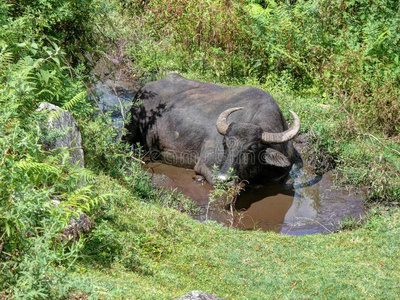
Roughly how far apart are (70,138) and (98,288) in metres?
2.59

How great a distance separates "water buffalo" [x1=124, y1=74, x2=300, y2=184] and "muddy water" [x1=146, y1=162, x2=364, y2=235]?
0.79 feet

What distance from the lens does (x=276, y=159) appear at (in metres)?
8.47

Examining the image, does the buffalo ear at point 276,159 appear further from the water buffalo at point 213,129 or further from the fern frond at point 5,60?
the fern frond at point 5,60

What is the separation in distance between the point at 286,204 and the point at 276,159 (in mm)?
628

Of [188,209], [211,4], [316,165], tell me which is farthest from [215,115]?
[211,4]

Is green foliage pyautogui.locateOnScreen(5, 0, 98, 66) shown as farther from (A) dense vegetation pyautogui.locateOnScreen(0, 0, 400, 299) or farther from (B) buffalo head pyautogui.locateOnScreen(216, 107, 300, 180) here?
(B) buffalo head pyautogui.locateOnScreen(216, 107, 300, 180)

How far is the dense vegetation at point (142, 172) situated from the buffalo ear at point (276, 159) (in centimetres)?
79

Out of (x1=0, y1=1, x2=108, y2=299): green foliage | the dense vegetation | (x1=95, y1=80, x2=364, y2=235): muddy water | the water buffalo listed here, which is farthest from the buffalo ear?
(x1=0, y1=1, x2=108, y2=299): green foliage

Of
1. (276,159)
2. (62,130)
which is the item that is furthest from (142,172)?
(62,130)

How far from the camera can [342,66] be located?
33.3 feet

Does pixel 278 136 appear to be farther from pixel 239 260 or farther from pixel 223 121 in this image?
pixel 239 260

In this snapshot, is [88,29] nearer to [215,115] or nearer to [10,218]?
[215,115]

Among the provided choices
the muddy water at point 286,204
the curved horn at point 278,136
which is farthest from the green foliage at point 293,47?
the muddy water at point 286,204

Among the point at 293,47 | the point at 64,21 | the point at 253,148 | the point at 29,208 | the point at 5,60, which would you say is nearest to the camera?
the point at 29,208
